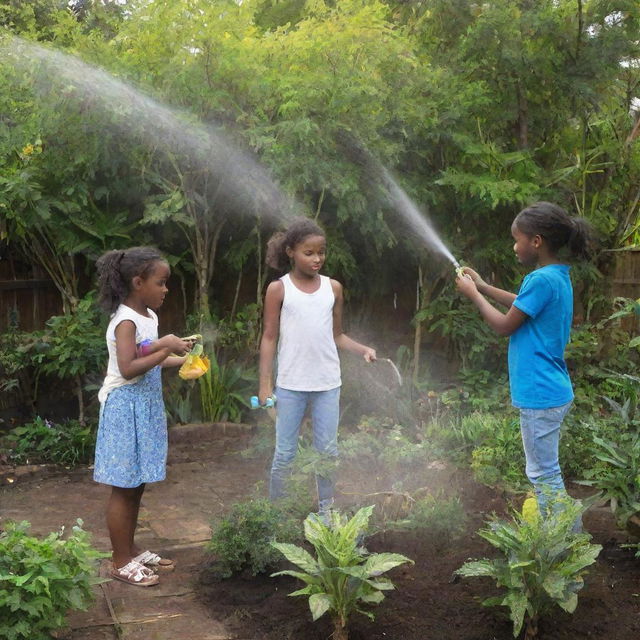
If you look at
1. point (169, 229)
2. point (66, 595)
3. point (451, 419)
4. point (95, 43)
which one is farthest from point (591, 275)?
point (66, 595)

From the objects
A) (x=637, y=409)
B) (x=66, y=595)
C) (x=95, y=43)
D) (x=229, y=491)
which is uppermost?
(x=95, y=43)

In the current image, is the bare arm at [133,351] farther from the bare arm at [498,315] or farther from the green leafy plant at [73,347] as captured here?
the green leafy plant at [73,347]

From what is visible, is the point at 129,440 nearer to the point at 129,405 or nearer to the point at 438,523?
the point at 129,405

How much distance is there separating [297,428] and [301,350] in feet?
1.39

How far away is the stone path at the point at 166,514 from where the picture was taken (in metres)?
3.35

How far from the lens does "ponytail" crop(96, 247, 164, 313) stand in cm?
381

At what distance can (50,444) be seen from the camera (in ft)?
20.2

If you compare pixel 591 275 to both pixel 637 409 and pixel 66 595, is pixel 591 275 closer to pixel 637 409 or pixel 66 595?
pixel 637 409

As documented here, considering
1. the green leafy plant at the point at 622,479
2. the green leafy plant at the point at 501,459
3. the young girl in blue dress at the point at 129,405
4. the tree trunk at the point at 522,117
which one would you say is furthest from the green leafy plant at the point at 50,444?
the tree trunk at the point at 522,117

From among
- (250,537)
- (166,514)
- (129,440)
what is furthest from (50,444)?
(250,537)

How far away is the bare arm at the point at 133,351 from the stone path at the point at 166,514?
3.33ft

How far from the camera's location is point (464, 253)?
7.36m

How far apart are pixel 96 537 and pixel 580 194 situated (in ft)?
17.7

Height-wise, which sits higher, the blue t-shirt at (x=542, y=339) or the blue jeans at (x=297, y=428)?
the blue t-shirt at (x=542, y=339)
